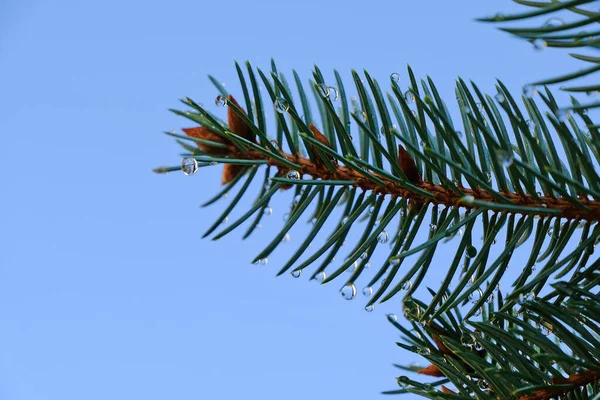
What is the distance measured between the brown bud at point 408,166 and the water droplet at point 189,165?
18cm

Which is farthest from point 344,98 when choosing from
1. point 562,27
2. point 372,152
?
point 562,27

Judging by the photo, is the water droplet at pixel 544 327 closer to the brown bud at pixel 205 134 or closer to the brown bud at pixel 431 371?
the brown bud at pixel 431 371

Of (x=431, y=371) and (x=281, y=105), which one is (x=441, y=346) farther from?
(x=281, y=105)

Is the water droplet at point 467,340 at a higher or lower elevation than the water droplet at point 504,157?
lower

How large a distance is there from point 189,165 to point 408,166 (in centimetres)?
19

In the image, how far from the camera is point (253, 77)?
0.64 meters

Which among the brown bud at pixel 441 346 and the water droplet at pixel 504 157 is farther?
the brown bud at pixel 441 346

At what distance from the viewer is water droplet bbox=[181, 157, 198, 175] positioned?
0.62m

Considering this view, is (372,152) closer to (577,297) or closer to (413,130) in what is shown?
(413,130)

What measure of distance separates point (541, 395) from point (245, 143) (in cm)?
31

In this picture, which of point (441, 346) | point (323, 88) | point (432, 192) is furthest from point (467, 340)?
point (323, 88)

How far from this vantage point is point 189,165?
0.63 meters

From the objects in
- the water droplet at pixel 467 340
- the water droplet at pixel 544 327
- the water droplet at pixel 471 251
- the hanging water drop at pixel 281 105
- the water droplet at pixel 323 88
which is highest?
the water droplet at pixel 323 88

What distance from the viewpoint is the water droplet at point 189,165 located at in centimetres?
62
